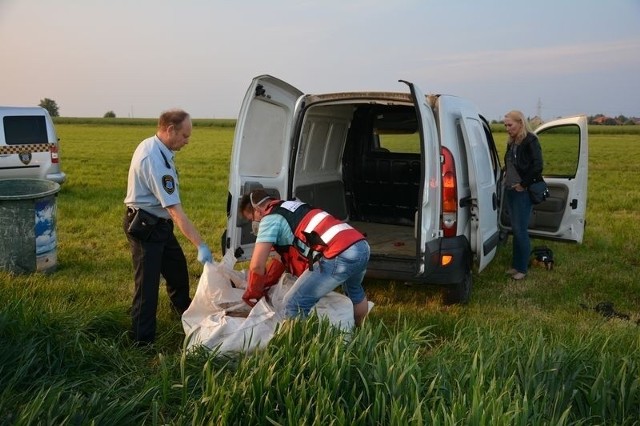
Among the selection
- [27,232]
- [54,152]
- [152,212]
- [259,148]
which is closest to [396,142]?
[259,148]

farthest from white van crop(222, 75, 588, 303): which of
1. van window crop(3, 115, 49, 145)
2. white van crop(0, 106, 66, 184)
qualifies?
van window crop(3, 115, 49, 145)

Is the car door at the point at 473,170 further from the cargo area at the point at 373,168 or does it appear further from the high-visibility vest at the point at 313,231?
the high-visibility vest at the point at 313,231

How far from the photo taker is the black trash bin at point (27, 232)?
6297 mm

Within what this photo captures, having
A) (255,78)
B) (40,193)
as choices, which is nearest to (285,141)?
(255,78)

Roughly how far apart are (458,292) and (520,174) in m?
1.72

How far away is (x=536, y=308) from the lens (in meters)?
5.75

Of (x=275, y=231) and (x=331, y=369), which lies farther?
(x=275, y=231)

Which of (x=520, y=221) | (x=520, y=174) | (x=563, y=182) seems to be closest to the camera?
(x=520, y=174)

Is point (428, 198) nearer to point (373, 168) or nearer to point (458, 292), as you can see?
point (458, 292)

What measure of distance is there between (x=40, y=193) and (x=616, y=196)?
13149 millimetres

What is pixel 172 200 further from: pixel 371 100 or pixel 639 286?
pixel 639 286

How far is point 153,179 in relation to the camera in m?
4.24

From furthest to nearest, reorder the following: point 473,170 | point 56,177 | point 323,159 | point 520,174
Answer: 1. point 56,177
2. point 323,159
3. point 520,174
4. point 473,170

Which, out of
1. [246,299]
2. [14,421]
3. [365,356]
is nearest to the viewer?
[14,421]
